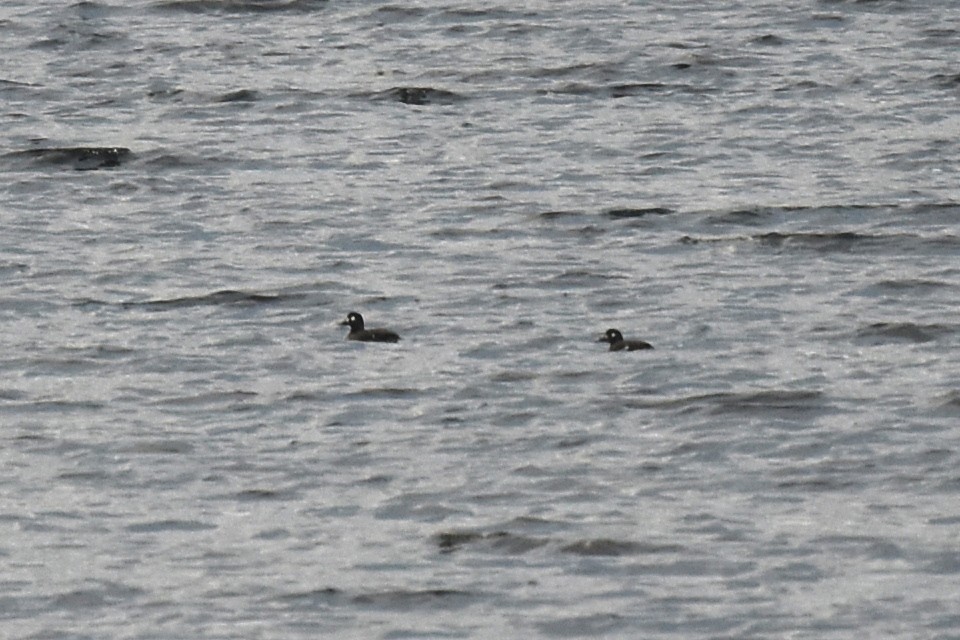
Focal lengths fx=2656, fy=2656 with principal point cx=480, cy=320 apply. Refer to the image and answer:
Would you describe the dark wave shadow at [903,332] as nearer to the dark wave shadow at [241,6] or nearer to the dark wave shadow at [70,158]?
the dark wave shadow at [70,158]

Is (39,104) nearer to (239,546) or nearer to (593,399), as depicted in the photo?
(593,399)

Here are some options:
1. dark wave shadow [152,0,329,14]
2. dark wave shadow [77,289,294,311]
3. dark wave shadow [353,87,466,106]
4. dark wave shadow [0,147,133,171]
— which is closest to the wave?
dark wave shadow [77,289,294,311]

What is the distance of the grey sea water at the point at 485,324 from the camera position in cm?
1351

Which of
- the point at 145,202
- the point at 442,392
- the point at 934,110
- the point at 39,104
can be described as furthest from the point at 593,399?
the point at 39,104

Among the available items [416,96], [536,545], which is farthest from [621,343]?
[416,96]

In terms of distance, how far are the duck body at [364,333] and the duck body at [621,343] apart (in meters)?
1.49

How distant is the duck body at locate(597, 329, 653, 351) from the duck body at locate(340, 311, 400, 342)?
149 cm

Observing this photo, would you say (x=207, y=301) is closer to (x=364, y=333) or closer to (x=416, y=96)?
(x=364, y=333)

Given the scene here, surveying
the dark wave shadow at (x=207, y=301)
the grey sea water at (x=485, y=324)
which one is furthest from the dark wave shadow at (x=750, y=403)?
the dark wave shadow at (x=207, y=301)

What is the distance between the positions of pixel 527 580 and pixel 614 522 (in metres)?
0.92

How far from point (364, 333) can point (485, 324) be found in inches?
38.1

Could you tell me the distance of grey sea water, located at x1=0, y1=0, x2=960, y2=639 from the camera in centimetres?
1351

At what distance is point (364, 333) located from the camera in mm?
17672

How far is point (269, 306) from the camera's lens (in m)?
18.8
